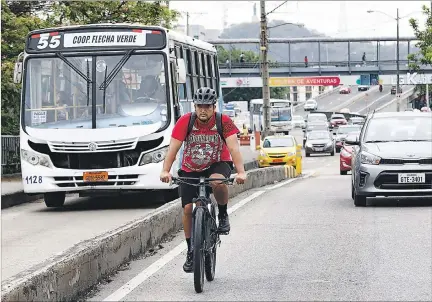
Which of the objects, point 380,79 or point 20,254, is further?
point 380,79

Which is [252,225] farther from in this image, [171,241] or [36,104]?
[36,104]

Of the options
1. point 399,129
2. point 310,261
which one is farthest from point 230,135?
point 399,129

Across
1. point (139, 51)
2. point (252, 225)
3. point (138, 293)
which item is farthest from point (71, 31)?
point (138, 293)

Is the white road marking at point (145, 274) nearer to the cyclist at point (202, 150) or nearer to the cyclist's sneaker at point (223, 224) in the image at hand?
the cyclist at point (202, 150)

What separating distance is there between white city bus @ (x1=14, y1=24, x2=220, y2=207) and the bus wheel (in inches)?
1.0

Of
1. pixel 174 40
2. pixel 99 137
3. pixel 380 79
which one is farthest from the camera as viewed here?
pixel 380 79

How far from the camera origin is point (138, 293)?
927cm

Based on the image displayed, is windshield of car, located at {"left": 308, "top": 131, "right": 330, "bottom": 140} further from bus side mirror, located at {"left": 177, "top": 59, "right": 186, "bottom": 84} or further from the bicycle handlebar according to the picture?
the bicycle handlebar

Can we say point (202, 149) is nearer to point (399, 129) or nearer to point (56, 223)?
point (56, 223)

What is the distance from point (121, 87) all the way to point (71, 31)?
140 centimetres

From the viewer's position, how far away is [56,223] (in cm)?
1762

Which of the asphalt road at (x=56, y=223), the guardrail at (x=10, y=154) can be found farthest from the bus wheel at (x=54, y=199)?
the guardrail at (x=10, y=154)

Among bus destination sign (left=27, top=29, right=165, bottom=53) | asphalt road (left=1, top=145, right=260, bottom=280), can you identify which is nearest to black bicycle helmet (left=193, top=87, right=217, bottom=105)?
asphalt road (left=1, top=145, right=260, bottom=280)

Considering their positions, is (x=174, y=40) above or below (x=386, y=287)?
above
